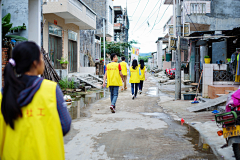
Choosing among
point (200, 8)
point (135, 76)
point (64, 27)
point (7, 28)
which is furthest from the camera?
point (200, 8)

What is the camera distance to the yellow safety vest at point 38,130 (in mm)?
1894

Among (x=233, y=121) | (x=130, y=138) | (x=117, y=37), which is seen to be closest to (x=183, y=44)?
(x=130, y=138)

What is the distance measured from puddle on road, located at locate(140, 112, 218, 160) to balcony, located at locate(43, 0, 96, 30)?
9.46 meters

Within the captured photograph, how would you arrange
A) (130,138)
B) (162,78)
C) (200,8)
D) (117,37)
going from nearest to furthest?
(130,138) < (200,8) < (162,78) < (117,37)

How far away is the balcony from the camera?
553 inches

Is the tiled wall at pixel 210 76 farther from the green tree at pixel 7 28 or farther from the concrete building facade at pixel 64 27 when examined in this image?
the concrete building facade at pixel 64 27

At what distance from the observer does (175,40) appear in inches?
425

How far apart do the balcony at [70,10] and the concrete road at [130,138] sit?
8.58 meters

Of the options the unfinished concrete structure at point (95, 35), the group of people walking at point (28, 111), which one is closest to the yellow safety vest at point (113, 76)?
the group of people walking at point (28, 111)

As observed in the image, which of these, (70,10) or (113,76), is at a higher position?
(70,10)

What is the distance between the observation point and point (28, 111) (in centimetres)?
190

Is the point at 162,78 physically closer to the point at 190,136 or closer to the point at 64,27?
the point at 64,27

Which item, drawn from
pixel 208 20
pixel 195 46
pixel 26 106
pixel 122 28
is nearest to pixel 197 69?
pixel 195 46

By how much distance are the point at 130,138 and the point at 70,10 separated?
36.8ft
